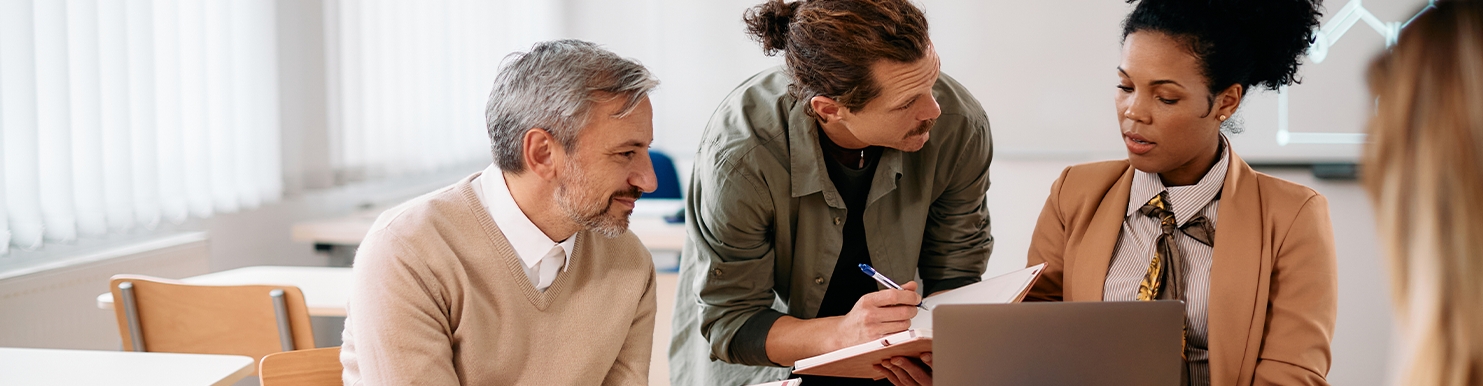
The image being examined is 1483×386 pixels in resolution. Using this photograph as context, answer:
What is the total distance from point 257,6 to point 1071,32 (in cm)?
294

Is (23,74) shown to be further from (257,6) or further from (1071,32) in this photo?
(1071,32)

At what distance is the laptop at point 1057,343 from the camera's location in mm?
1206

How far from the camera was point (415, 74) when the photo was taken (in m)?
3.83

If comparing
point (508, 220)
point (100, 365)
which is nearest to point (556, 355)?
point (508, 220)

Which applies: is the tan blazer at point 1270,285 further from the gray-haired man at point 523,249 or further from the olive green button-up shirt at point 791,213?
the gray-haired man at point 523,249

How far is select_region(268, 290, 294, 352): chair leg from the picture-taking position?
191cm

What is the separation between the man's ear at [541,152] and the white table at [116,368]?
627 mm

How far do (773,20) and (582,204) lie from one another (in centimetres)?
43

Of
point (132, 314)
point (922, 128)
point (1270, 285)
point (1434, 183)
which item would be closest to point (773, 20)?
point (922, 128)

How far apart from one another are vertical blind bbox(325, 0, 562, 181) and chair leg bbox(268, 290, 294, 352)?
158 centimetres

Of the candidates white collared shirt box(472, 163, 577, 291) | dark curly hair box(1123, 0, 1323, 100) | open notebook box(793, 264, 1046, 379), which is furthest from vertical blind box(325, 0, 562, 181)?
dark curly hair box(1123, 0, 1323, 100)

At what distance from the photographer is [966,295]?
1465mm

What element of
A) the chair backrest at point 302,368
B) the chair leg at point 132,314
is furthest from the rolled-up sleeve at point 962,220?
the chair leg at point 132,314

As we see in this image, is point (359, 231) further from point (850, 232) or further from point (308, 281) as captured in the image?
point (850, 232)
